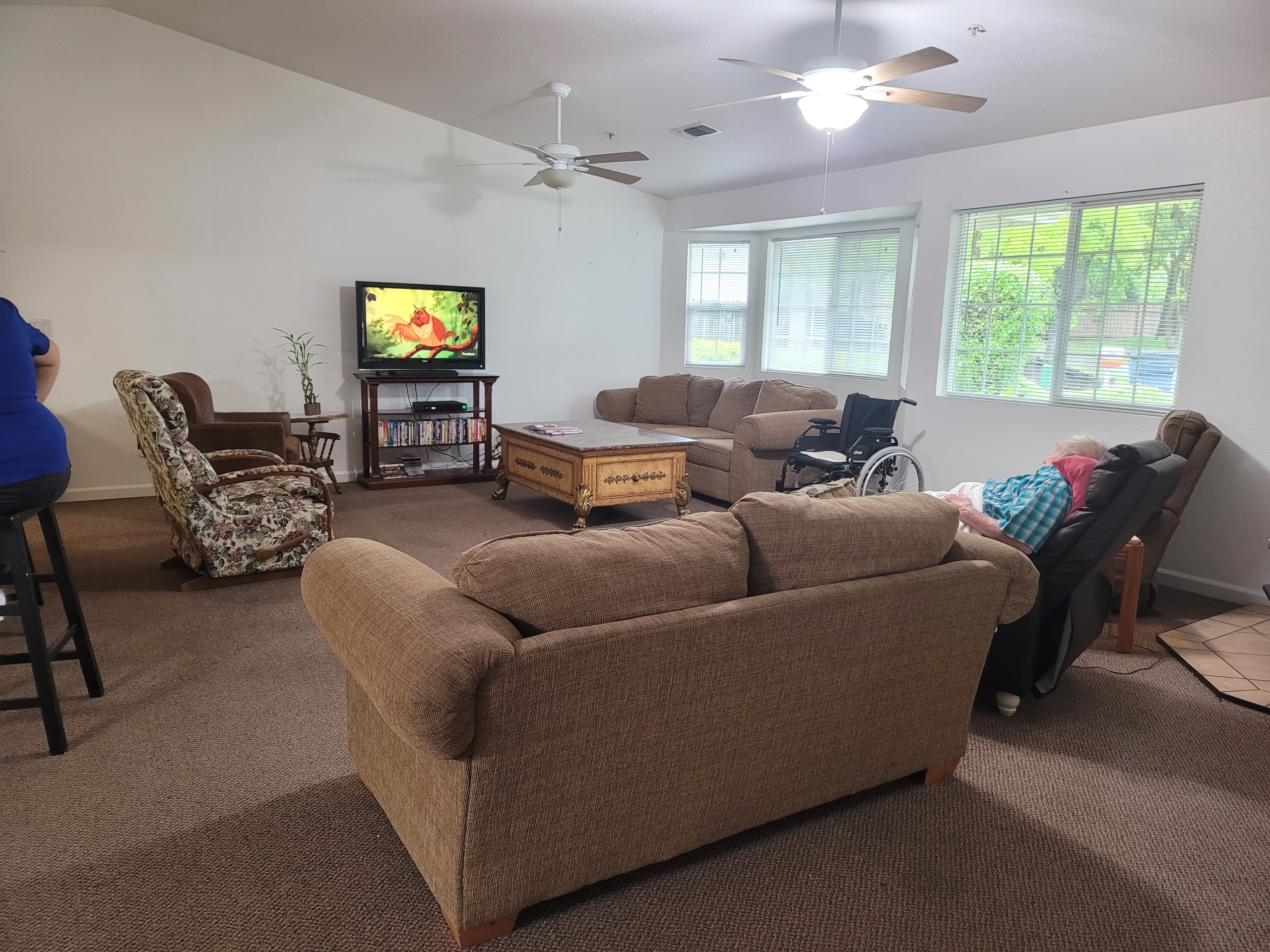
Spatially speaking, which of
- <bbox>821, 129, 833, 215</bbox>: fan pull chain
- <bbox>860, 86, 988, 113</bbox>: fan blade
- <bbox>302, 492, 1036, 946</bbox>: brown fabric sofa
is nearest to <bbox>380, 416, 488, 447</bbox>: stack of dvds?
<bbox>821, 129, 833, 215</bbox>: fan pull chain

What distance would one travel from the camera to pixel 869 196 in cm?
576

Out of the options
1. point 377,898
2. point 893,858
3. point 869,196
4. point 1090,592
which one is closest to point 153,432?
point 377,898

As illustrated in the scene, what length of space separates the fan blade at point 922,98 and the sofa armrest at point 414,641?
2798 millimetres

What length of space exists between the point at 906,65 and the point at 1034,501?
1633 mm

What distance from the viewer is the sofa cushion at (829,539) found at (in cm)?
176

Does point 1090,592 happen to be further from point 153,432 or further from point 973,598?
point 153,432

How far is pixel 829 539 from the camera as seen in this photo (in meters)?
1.79

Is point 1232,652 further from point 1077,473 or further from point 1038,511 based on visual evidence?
point 1038,511

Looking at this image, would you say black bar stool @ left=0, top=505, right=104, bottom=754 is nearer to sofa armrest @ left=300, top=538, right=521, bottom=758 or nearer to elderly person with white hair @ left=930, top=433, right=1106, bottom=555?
sofa armrest @ left=300, top=538, right=521, bottom=758

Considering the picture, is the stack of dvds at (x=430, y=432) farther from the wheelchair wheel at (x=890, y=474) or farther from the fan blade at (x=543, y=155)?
the wheelchair wheel at (x=890, y=474)

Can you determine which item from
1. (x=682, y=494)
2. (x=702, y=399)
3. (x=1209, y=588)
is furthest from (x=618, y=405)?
(x=1209, y=588)

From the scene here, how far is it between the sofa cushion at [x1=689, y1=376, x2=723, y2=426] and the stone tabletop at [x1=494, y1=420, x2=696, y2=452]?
1.20 meters

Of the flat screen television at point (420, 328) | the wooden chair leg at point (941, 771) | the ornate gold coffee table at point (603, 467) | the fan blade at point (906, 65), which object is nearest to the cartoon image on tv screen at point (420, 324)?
the flat screen television at point (420, 328)

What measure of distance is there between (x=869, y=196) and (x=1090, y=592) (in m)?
3.92
